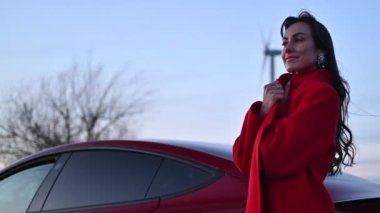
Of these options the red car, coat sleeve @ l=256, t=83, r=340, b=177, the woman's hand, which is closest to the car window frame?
the red car

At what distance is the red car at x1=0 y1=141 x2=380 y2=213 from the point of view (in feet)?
10.7

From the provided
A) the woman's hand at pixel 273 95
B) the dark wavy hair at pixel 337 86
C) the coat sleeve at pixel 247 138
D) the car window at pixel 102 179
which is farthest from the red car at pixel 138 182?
the woman's hand at pixel 273 95

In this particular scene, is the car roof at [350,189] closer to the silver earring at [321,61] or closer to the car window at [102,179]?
the silver earring at [321,61]

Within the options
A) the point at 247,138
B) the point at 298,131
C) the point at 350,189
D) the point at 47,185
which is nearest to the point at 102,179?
the point at 47,185

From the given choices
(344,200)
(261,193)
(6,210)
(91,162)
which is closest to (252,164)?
(261,193)

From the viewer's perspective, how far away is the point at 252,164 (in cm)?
230

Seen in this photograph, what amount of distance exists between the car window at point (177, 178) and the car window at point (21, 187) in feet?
3.09

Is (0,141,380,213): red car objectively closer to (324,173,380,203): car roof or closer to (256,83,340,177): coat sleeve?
(324,173,380,203): car roof

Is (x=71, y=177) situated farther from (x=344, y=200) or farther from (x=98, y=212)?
(x=344, y=200)

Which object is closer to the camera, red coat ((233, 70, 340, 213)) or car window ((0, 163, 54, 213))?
red coat ((233, 70, 340, 213))

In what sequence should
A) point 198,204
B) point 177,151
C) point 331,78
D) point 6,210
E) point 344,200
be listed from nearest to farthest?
point 331,78 < point 344,200 < point 198,204 < point 177,151 < point 6,210

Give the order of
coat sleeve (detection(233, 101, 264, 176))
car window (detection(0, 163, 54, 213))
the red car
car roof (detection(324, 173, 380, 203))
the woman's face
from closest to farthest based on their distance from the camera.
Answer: coat sleeve (detection(233, 101, 264, 176))
the woman's face
car roof (detection(324, 173, 380, 203))
the red car
car window (detection(0, 163, 54, 213))

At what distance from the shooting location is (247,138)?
2354 mm

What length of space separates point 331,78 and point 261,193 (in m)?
0.53
